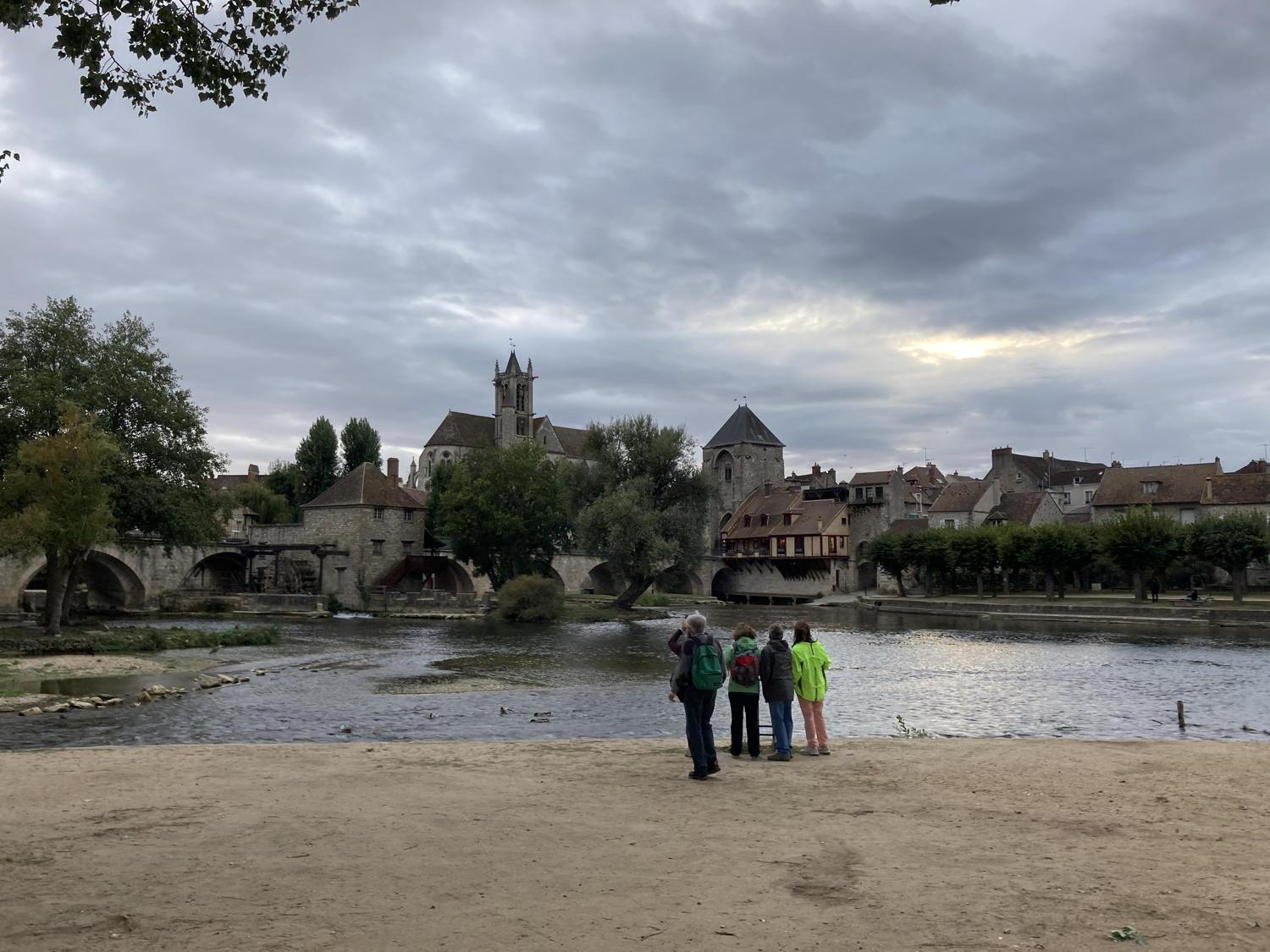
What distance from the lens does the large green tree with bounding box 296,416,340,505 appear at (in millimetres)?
90938

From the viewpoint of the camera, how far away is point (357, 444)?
92.1 m

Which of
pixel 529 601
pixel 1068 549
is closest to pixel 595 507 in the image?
pixel 529 601

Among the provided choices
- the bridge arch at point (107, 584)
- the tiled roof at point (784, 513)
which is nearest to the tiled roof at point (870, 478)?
the tiled roof at point (784, 513)

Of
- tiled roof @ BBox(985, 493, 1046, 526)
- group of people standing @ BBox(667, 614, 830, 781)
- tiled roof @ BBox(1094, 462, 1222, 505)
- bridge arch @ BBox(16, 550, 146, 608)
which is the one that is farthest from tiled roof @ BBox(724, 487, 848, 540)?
group of people standing @ BBox(667, 614, 830, 781)

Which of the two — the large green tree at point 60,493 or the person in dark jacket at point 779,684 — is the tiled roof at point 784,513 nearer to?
the large green tree at point 60,493

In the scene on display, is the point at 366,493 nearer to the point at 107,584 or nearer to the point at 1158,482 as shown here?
the point at 107,584

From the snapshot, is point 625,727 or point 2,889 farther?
point 625,727

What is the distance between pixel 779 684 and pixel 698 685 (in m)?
2.00

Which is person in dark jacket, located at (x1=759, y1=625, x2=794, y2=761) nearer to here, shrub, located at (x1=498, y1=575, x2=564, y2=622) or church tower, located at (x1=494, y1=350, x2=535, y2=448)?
shrub, located at (x1=498, y1=575, x2=564, y2=622)

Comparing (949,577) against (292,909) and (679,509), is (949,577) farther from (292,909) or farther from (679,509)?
(292,909)

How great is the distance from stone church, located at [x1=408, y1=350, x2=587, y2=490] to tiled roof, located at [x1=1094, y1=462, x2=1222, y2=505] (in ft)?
191

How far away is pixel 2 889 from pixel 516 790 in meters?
4.99

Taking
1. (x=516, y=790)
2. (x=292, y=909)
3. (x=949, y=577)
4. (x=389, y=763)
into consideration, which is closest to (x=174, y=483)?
(x=389, y=763)

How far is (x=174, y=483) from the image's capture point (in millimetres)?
40969
